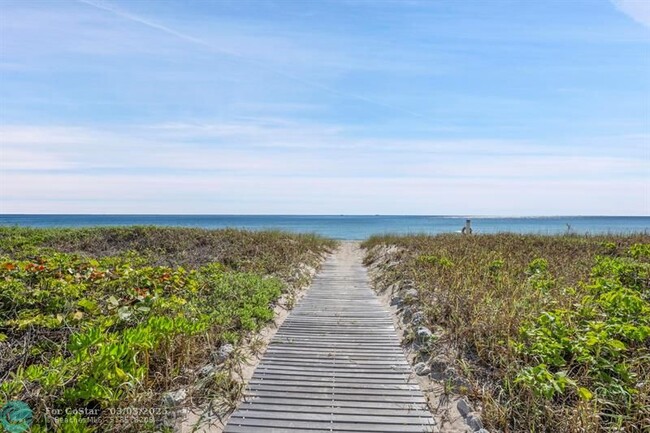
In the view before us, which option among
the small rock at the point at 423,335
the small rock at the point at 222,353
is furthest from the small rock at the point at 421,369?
the small rock at the point at 222,353

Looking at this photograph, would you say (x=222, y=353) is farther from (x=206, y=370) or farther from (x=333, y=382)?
(x=333, y=382)

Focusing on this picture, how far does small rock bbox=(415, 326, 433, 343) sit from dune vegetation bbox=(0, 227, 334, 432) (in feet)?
8.46

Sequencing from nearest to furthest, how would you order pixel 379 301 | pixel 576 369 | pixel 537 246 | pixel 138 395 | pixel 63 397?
1. pixel 63 397
2. pixel 138 395
3. pixel 576 369
4. pixel 379 301
5. pixel 537 246

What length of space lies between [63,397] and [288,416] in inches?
83.9

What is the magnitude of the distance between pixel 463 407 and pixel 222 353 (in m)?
3.04

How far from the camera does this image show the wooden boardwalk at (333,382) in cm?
422

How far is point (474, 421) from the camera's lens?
164 inches

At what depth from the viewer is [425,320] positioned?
672 centimetres

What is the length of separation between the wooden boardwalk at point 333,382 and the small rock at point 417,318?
1.32 ft

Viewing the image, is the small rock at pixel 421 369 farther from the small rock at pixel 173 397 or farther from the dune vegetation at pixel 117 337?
the small rock at pixel 173 397

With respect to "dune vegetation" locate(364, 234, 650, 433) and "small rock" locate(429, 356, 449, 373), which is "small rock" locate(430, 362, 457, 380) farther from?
"dune vegetation" locate(364, 234, 650, 433)

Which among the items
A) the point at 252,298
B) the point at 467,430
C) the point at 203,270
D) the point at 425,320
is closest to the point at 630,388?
the point at 467,430

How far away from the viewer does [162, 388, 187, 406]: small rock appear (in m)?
4.25

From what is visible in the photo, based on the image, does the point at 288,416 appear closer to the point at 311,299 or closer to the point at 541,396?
the point at 541,396
